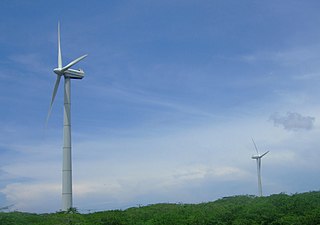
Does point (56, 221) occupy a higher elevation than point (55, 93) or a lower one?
lower

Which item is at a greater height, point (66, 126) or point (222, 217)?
point (66, 126)

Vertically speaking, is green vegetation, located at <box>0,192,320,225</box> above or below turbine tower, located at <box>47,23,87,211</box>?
below

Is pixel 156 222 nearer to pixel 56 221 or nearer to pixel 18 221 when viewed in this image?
pixel 56 221

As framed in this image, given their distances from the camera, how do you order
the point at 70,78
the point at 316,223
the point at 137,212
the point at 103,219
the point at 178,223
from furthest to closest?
the point at 70,78
the point at 137,212
the point at 103,219
the point at 178,223
the point at 316,223

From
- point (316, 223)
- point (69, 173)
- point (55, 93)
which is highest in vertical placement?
point (55, 93)

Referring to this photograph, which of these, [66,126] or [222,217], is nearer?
[222,217]

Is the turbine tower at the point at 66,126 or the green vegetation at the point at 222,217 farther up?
the turbine tower at the point at 66,126

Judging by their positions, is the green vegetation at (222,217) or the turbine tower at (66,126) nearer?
the green vegetation at (222,217)

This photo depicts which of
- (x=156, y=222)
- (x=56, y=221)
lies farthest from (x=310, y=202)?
(x=56, y=221)

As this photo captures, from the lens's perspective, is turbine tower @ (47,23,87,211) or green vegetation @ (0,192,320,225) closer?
green vegetation @ (0,192,320,225)

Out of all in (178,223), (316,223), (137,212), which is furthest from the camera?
(137,212)

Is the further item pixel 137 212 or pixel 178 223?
pixel 137 212

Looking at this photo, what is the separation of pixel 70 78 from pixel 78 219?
67.2ft

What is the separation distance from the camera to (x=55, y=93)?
5550 cm
